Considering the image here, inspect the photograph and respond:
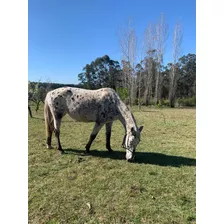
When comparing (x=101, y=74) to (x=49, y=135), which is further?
(x=101, y=74)

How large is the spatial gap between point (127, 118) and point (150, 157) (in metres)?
1.03

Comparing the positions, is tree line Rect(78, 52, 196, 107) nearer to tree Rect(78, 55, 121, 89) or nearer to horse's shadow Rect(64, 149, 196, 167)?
tree Rect(78, 55, 121, 89)

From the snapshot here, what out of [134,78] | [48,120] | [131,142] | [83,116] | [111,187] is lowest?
[111,187]

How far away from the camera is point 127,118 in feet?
13.4

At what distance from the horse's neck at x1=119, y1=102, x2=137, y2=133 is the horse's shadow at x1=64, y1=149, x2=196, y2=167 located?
701mm

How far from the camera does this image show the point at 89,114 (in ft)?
14.4

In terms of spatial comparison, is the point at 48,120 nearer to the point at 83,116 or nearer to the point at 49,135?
the point at 49,135

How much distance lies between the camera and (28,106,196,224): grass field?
2184 millimetres

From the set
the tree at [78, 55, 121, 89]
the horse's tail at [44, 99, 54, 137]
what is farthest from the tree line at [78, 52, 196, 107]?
the horse's tail at [44, 99, 54, 137]

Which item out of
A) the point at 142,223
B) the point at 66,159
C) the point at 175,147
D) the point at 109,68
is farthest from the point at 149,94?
the point at 142,223

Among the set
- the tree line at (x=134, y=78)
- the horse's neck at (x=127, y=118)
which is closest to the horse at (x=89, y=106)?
the horse's neck at (x=127, y=118)

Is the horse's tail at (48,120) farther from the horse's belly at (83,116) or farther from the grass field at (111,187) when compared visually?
the horse's belly at (83,116)

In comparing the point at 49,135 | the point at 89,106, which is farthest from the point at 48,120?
the point at 89,106
